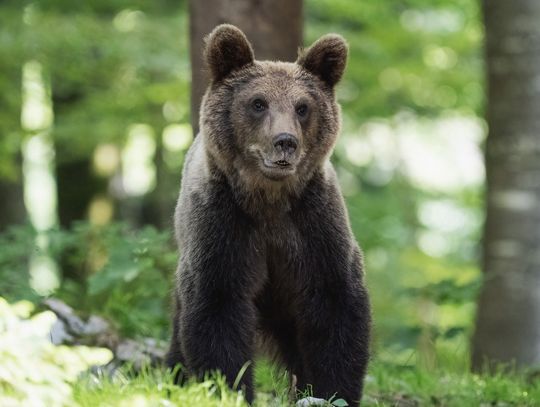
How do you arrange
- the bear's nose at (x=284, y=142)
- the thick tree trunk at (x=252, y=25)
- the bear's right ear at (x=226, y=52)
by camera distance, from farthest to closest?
the thick tree trunk at (x=252, y=25), the bear's right ear at (x=226, y=52), the bear's nose at (x=284, y=142)

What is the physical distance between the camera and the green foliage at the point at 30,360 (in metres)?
2.95

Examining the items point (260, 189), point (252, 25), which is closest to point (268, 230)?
point (260, 189)

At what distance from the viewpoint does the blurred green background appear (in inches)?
283

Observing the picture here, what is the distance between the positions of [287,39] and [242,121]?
7.80ft

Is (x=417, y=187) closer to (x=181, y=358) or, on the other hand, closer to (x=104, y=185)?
(x=104, y=185)

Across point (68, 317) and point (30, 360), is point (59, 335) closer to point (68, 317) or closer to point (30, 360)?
point (68, 317)

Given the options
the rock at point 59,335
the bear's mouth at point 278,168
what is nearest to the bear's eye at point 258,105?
the bear's mouth at point 278,168

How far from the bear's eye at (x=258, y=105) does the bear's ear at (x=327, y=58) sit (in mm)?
446

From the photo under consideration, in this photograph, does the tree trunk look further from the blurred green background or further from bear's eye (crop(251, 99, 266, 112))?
bear's eye (crop(251, 99, 266, 112))

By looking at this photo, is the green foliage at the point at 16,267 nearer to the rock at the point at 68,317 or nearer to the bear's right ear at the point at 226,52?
the rock at the point at 68,317

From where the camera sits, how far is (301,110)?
482 centimetres

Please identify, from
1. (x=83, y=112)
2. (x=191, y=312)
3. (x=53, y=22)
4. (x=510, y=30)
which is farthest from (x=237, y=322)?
(x=83, y=112)

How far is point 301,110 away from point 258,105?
24 centimetres

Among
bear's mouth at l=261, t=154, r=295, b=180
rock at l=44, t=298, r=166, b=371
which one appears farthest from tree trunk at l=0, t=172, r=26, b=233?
bear's mouth at l=261, t=154, r=295, b=180
